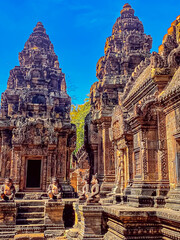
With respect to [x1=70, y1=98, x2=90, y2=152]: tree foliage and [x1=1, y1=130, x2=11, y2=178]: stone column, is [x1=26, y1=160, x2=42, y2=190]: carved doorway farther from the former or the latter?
[x1=70, y1=98, x2=90, y2=152]: tree foliage

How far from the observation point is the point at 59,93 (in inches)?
827

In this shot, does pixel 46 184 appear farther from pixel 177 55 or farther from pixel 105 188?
pixel 177 55

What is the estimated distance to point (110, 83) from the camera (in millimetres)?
16875

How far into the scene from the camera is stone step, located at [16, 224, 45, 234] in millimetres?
11309

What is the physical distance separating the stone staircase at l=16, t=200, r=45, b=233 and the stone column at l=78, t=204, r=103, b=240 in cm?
403

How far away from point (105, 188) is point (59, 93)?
29.6 ft

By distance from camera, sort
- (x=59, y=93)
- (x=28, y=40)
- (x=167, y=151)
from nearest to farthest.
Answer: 1. (x=167, y=151)
2. (x=59, y=93)
3. (x=28, y=40)

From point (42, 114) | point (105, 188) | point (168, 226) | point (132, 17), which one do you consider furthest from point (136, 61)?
point (168, 226)

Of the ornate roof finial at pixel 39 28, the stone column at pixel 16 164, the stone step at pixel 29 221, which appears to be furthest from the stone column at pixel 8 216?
the ornate roof finial at pixel 39 28

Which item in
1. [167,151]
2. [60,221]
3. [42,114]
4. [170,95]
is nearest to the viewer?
[170,95]

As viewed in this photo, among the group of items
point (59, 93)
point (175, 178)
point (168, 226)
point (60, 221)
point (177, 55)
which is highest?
point (59, 93)

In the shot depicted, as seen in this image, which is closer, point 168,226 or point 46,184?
point 168,226

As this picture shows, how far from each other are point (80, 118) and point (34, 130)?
24.9 meters

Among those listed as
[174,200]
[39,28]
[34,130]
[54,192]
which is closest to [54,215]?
[54,192]
